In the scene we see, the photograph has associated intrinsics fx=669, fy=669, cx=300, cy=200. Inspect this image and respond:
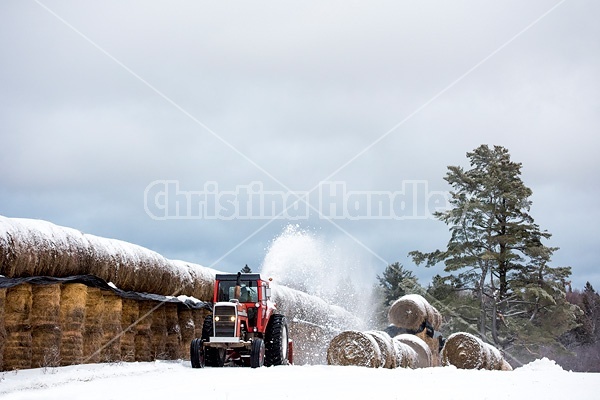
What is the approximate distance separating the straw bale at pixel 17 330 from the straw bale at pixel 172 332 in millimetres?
7554

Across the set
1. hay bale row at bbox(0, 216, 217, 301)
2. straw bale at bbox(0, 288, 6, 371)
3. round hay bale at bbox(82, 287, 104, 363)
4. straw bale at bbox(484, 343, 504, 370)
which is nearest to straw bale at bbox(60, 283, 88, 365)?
hay bale row at bbox(0, 216, 217, 301)

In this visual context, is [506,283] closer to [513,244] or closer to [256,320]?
[513,244]

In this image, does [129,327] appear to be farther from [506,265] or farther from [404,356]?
[506,265]

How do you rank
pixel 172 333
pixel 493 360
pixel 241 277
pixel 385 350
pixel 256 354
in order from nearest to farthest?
pixel 256 354
pixel 241 277
pixel 385 350
pixel 172 333
pixel 493 360

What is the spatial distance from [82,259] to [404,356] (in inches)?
399

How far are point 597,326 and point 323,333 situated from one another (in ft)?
168

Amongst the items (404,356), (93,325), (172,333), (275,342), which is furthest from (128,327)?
(404,356)

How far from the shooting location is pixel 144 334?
20.2m

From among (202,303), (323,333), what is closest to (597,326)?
(323,333)

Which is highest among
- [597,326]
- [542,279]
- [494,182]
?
[494,182]

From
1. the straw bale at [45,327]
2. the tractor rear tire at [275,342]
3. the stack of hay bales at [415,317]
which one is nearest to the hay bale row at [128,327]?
the straw bale at [45,327]

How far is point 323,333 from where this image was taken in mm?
37438

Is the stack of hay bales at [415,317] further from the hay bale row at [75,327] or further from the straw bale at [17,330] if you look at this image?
the straw bale at [17,330]

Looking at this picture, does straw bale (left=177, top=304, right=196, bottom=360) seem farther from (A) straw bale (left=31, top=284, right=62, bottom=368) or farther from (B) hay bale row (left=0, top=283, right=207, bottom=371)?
(A) straw bale (left=31, top=284, right=62, bottom=368)
